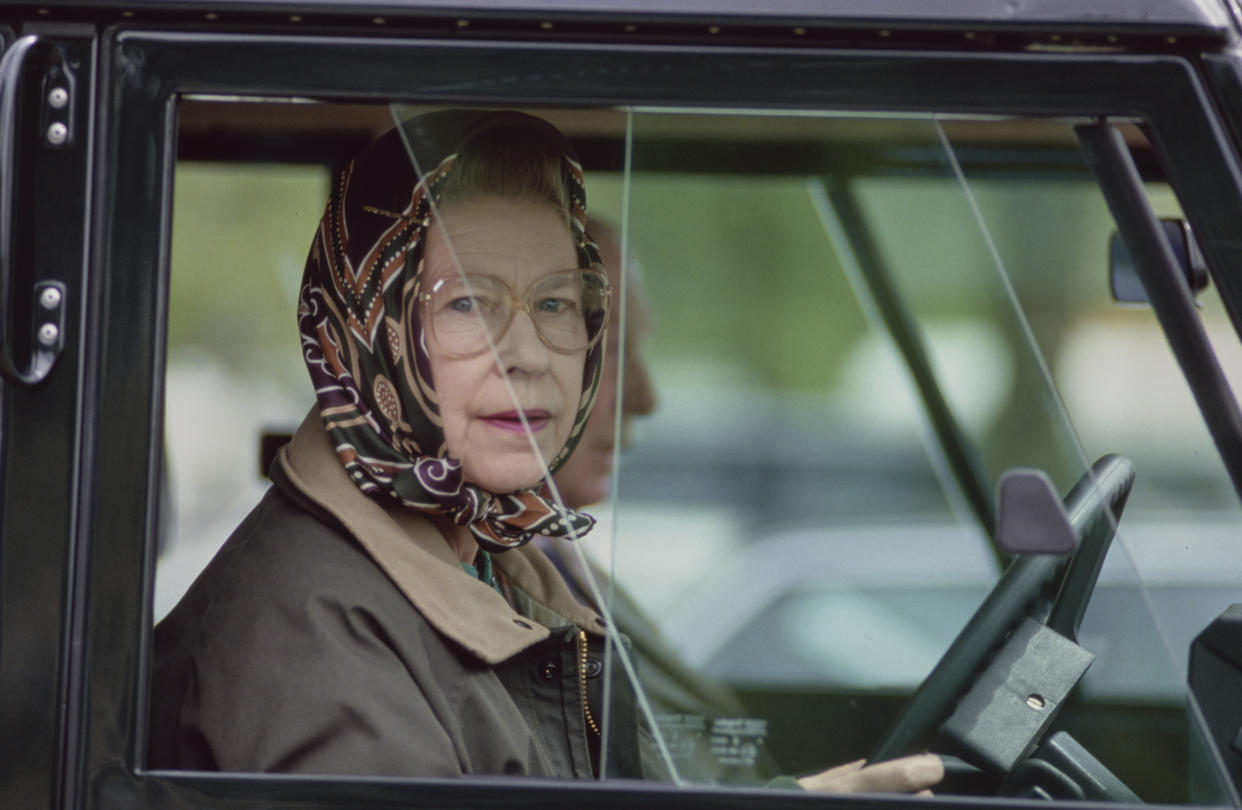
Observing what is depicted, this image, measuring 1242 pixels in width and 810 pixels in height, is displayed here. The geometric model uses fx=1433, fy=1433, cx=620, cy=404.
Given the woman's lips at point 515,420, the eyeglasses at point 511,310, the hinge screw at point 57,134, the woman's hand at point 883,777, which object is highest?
the hinge screw at point 57,134

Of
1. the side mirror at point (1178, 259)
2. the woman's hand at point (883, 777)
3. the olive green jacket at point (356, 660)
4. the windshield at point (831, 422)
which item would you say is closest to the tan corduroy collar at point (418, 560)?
the olive green jacket at point (356, 660)

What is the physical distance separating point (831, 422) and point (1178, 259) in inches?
20.2

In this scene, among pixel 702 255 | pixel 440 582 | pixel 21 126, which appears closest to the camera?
pixel 21 126

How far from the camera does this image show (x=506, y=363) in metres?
1.64

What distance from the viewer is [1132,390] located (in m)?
1.69

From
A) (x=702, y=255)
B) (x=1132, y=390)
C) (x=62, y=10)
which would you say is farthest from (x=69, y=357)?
(x=1132, y=390)

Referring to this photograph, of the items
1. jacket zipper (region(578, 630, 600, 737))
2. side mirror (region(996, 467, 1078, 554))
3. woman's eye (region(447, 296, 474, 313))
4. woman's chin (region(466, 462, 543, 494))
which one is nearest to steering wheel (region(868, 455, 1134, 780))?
side mirror (region(996, 467, 1078, 554))

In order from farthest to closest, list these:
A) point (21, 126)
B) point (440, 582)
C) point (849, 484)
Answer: point (440, 582) < point (849, 484) < point (21, 126)

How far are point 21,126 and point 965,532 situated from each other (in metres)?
1.01

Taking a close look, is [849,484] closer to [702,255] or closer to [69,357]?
[702,255]

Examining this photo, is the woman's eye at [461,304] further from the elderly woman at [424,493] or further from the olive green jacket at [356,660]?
the olive green jacket at [356,660]

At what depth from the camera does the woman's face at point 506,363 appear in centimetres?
162

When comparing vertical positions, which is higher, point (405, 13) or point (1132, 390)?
point (405, 13)

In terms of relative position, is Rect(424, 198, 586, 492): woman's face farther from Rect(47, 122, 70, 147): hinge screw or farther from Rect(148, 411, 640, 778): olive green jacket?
Rect(47, 122, 70, 147): hinge screw
